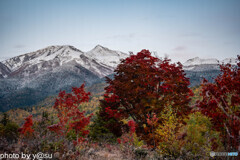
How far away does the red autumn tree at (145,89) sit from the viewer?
369 inches

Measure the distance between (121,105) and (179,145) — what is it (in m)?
4.46

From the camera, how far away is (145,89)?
966 cm

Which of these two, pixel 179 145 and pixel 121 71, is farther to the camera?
pixel 121 71

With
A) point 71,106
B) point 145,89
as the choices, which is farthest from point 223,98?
point 71,106

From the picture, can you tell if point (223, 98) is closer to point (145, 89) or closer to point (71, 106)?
point (145, 89)

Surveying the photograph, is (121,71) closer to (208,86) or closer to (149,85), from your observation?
(149,85)

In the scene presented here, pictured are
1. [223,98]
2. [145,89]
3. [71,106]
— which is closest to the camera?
[223,98]

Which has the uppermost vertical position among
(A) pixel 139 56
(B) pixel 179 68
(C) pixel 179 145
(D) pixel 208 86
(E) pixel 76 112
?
(A) pixel 139 56

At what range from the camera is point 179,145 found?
7.09 meters

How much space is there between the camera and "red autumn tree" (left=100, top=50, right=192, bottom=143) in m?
9.38

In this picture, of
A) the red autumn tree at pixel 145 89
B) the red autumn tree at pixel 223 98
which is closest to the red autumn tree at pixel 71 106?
the red autumn tree at pixel 145 89

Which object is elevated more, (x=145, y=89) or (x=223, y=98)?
(x=145, y=89)

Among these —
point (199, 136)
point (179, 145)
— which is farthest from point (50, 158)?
point (199, 136)

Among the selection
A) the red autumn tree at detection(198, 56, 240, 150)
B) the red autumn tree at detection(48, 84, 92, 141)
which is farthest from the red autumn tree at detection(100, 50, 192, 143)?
the red autumn tree at detection(198, 56, 240, 150)
